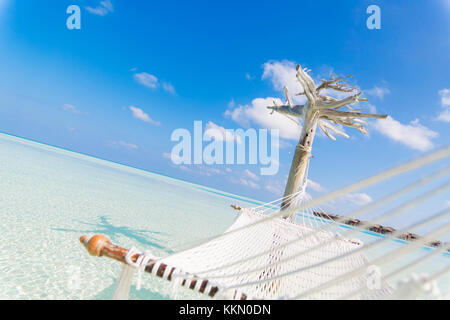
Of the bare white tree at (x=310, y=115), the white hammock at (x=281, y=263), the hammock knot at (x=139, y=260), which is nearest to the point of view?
the white hammock at (x=281, y=263)

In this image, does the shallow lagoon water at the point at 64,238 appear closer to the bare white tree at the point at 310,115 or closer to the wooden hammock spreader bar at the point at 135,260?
the wooden hammock spreader bar at the point at 135,260

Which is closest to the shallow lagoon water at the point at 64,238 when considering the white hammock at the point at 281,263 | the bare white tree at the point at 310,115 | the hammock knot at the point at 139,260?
the hammock knot at the point at 139,260

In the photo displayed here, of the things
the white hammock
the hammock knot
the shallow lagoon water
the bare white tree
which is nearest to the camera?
the white hammock

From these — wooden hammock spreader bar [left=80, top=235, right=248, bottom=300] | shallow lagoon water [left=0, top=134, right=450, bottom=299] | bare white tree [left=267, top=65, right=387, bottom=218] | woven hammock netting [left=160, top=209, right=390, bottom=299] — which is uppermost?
bare white tree [left=267, top=65, right=387, bottom=218]

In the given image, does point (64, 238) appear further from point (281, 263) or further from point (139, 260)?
point (281, 263)

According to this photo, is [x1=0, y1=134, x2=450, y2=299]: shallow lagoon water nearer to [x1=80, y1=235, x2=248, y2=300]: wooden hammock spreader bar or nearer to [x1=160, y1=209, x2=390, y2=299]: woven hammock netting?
[x1=80, y1=235, x2=248, y2=300]: wooden hammock spreader bar

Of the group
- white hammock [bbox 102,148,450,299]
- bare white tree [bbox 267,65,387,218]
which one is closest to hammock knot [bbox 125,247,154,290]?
white hammock [bbox 102,148,450,299]

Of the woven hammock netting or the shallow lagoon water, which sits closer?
the woven hammock netting

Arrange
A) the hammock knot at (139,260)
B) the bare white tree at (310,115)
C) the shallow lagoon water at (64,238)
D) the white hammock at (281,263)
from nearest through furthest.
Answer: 1. the white hammock at (281,263)
2. the hammock knot at (139,260)
3. the shallow lagoon water at (64,238)
4. the bare white tree at (310,115)

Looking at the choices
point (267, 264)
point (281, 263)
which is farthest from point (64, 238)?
point (281, 263)

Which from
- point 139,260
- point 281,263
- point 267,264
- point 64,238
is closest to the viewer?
point 139,260
